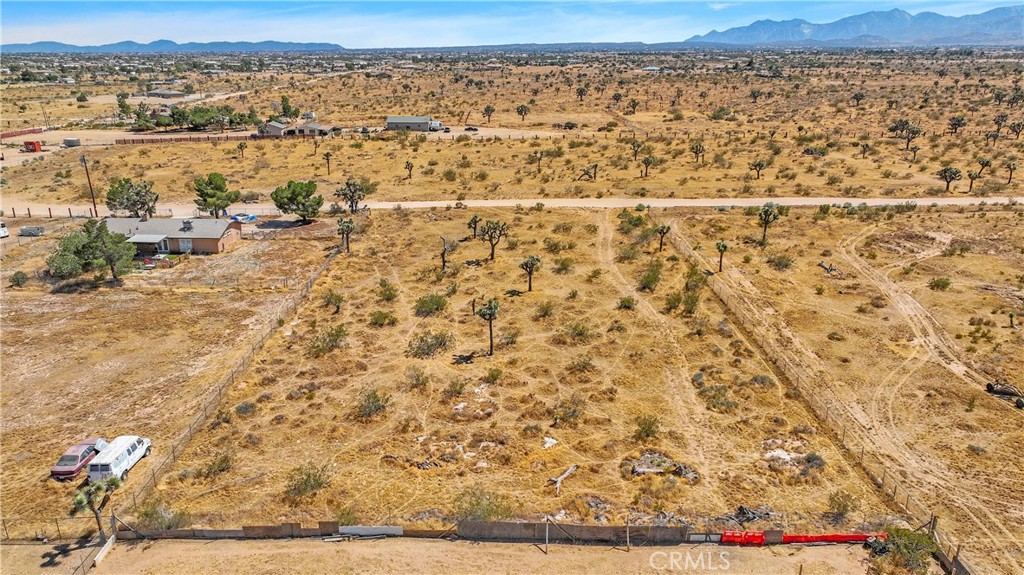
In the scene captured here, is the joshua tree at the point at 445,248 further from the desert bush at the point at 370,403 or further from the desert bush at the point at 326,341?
the desert bush at the point at 370,403

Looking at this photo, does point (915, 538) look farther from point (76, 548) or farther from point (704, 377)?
point (76, 548)

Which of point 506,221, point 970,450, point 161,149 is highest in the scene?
point 161,149

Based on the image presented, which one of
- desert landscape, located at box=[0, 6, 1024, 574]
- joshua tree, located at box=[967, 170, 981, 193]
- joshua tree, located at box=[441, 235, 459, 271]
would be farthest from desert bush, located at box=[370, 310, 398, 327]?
joshua tree, located at box=[967, 170, 981, 193]

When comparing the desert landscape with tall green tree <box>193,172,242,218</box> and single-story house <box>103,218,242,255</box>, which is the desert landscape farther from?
single-story house <box>103,218,242,255</box>

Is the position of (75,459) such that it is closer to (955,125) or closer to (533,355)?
(533,355)

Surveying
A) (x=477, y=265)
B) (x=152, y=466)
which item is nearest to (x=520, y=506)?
(x=152, y=466)

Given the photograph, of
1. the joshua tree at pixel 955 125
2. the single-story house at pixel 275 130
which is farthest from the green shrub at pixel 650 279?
the joshua tree at pixel 955 125
